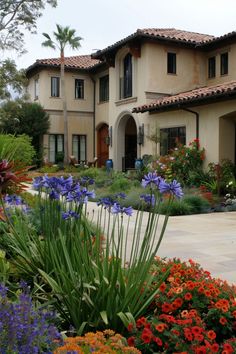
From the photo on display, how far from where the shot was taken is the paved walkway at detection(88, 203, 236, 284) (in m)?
5.67

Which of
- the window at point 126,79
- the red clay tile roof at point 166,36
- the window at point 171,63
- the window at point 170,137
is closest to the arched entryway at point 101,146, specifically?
the window at point 126,79

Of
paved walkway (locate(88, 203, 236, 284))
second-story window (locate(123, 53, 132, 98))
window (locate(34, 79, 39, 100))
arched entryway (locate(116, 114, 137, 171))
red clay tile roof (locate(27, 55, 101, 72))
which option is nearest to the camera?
paved walkway (locate(88, 203, 236, 284))

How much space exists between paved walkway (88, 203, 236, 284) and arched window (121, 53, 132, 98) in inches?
485

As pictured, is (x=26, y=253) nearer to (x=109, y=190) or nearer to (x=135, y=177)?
(x=109, y=190)

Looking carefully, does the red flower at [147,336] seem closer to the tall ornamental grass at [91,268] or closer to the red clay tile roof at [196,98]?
the tall ornamental grass at [91,268]

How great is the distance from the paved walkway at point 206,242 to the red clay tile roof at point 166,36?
11.4 m

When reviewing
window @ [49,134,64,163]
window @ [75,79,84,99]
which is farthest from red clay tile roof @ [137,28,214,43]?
window @ [49,134,64,163]

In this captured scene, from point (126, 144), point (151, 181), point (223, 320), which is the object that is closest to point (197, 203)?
point (151, 181)

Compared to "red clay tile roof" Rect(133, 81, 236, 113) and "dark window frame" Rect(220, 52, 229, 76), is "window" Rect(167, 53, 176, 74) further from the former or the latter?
"red clay tile roof" Rect(133, 81, 236, 113)

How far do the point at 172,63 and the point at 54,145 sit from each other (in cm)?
982

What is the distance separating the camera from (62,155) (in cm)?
2691

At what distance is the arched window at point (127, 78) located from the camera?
70.6 ft

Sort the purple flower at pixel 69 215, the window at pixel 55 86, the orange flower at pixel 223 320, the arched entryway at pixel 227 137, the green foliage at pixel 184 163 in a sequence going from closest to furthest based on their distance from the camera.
Answer: the orange flower at pixel 223 320 → the purple flower at pixel 69 215 → the arched entryway at pixel 227 137 → the green foliage at pixel 184 163 → the window at pixel 55 86

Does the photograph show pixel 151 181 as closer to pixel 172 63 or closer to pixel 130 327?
pixel 130 327
